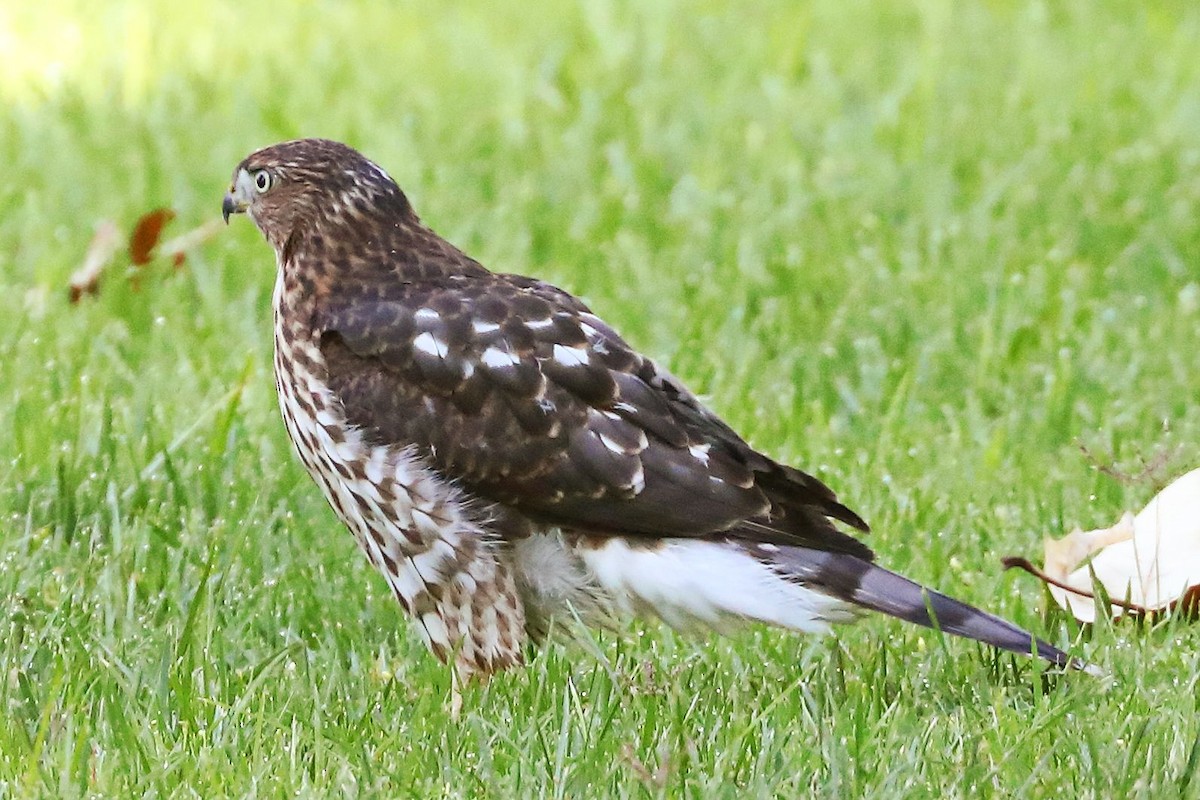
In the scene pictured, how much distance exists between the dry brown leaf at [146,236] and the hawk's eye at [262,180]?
1888 mm

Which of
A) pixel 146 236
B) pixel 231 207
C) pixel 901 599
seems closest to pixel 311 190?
pixel 231 207

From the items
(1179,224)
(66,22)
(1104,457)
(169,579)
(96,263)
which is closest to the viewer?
(169,579)

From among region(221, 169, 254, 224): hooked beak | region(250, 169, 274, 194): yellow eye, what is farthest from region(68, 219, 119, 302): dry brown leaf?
region(250, 169, 274, 194): yellow eye

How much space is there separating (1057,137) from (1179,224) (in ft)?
3.29

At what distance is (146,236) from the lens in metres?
6.78

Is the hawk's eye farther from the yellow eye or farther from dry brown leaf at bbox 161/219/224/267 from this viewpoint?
dry brown leaf at bbox 161/219/224/267

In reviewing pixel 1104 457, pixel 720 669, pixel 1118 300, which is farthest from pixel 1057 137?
pixel 720 669

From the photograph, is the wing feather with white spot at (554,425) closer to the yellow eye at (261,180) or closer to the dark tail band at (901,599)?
the dark tail band at (901,599)

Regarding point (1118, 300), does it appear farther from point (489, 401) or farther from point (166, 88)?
point (166, 88)

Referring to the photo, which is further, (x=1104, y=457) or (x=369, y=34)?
(x=369, y=34)

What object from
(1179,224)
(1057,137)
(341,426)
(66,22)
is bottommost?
(341,426)

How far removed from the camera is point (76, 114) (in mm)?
8539

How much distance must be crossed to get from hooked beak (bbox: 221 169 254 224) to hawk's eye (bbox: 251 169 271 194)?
2 cm

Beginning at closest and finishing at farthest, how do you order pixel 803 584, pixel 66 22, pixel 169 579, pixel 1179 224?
pixel 803 584 → pixel 169 579 → pixel 1179 224 → pixel 66 22
